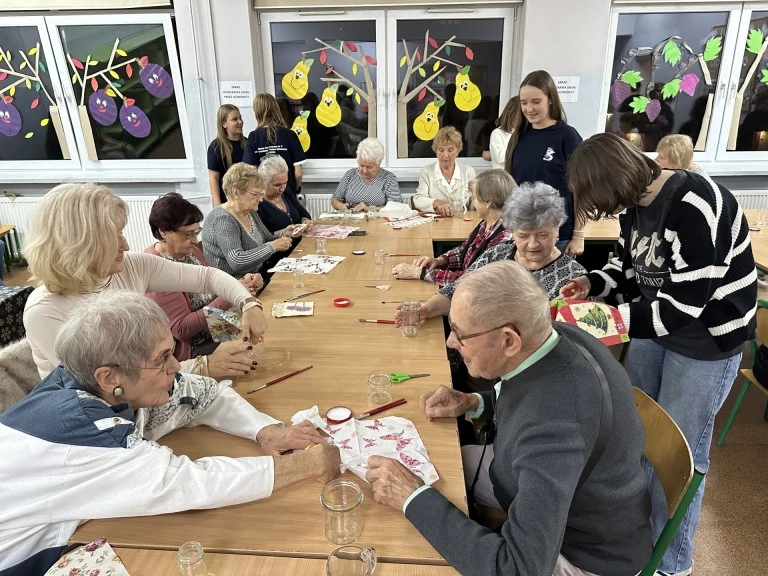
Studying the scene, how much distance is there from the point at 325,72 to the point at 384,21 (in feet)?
2.77

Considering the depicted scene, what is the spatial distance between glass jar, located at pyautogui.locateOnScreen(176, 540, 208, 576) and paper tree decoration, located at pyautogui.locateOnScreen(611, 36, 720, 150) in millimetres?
6104

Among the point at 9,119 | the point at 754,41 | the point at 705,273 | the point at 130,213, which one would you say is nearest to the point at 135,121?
the point at 130,213

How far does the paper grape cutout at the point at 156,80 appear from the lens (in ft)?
19.3

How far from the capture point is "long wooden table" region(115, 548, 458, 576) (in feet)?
3.72

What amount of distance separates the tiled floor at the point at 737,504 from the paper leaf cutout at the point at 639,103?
372 cm

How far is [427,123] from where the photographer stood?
602cm

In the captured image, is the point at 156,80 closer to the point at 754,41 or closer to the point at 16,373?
the point at 16,373

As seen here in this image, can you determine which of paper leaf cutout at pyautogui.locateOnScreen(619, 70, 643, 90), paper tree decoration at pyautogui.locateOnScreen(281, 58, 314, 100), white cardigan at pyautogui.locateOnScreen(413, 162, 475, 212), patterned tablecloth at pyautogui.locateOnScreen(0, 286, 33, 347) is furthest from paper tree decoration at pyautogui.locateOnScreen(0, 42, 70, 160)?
paper leaf cutout at pyautogui.locateOnScreen(619, 70, 643, 90)

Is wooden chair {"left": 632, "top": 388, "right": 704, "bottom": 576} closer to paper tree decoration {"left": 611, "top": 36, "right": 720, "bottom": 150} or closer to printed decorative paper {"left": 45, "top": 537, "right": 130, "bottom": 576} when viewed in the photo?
printed decorative paper {"left": 45, "top": 537, "right": 130, "bottom": 576}

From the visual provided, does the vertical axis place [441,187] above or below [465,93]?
below

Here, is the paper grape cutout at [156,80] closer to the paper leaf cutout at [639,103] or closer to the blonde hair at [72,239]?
the blonde hair at [72,239]

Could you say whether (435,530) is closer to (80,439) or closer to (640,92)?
(80,439)

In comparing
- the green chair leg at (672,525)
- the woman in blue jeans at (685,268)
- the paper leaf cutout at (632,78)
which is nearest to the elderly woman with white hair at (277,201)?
the woman in blue jeans at (685,268)

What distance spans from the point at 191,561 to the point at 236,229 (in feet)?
8.55
